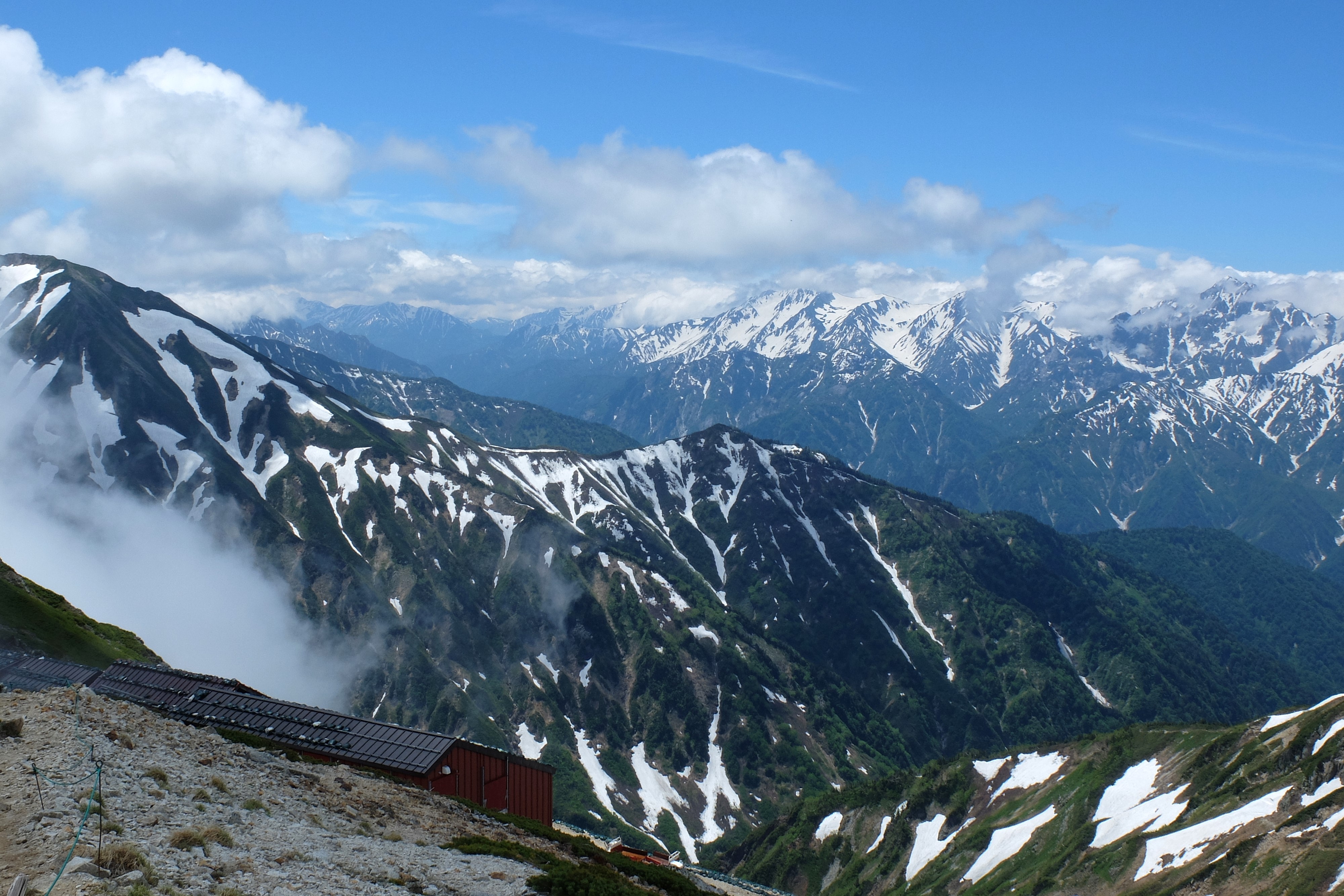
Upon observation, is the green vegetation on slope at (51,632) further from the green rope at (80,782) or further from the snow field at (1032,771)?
the snow field at (1032,771)

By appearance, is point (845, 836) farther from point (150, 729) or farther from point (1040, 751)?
point (150, 729)

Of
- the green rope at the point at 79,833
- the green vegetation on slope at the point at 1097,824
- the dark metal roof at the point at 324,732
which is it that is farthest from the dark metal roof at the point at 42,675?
the green vegetation on slope at the point at 1097,824

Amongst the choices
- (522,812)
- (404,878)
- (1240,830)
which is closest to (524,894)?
(404,878)

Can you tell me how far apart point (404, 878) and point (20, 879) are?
13.7 metres

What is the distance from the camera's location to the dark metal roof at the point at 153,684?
62.1 meters

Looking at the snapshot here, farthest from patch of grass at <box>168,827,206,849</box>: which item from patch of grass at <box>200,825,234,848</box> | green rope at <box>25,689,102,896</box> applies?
green rope at <box>25,689,102,896</box>

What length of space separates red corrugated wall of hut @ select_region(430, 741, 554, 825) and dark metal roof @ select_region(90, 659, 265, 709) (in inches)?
686

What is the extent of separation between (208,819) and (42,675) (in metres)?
39.1

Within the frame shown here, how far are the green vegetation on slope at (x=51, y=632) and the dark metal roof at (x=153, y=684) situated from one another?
31.7 meters

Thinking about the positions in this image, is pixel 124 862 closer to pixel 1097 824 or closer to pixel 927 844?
pixel 1097 824

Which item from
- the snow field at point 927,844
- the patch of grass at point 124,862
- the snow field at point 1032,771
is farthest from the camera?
the snow field at point 927,844

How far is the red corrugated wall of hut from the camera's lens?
63188 mm

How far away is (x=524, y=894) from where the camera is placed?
→ 3409 cm

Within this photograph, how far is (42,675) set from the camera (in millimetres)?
62625
